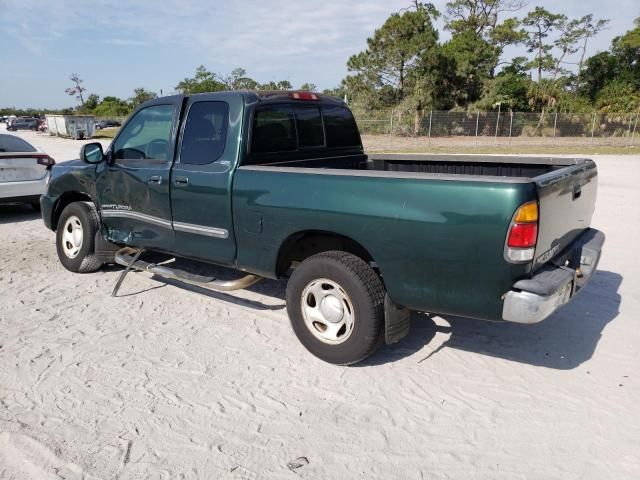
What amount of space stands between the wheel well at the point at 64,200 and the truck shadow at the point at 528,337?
12.8ft

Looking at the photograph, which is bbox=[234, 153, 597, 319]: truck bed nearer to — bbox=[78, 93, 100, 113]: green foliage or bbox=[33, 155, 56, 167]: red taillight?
→ bbox=[33, 155, 56, 167]: red taillight

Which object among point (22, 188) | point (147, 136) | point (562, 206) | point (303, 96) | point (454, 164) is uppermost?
point (303, 96)

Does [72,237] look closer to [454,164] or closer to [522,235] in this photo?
[454,164]

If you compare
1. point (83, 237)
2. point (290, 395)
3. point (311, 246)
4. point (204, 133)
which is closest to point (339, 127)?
point (204, 133)

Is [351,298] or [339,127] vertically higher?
[339,127]

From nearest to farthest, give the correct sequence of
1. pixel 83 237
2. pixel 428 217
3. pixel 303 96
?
1. pixel 428 217
2. pixel 303 96
3. pixel 83 237

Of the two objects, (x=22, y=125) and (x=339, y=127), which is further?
(x=22, y=125)

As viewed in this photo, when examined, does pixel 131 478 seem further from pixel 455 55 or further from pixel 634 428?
pixel 455 55

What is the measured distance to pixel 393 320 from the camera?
3525mm

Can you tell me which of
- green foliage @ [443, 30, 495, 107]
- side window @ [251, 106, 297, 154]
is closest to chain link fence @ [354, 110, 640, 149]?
green foliage @ [443, 30, 495, 107]

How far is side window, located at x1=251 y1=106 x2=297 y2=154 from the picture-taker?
Answer: 4184mm

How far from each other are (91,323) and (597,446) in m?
3.97

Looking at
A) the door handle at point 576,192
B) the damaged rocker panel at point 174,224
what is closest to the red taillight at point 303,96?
the damaged rocker panel at point 174,224

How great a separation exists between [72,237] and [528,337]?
491 cm
